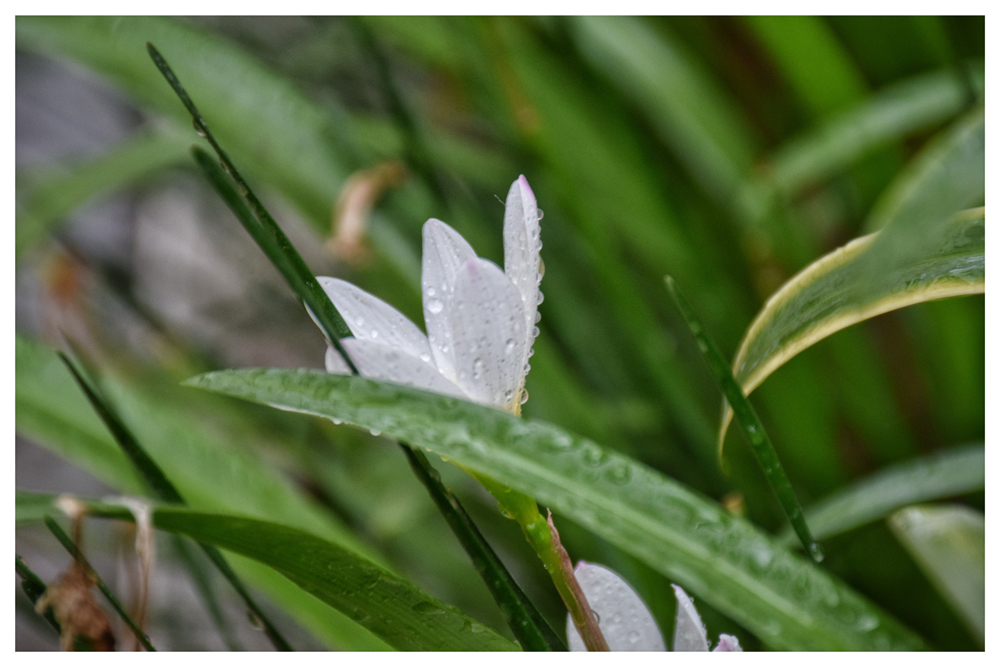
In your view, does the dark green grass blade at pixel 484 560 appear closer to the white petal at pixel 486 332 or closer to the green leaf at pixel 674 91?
the white petal at pixel 486 332

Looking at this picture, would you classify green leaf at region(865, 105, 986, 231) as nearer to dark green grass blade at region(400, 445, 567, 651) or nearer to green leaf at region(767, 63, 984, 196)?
dark green grass blade at region(400, 445, 567, 651)

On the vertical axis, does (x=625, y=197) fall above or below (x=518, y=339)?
above

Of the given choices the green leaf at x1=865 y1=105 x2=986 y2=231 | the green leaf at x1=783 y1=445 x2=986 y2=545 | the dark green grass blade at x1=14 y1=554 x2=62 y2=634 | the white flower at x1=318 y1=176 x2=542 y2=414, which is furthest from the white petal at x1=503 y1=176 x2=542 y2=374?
the green leaf at x1=783 y1=445 x2=986 y2=545

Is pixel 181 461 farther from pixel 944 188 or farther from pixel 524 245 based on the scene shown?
pixel 944 188

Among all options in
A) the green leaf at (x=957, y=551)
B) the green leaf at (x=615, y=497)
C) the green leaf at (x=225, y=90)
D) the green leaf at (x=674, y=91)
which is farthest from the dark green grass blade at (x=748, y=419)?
the green leaf at (x=674, y=91)
